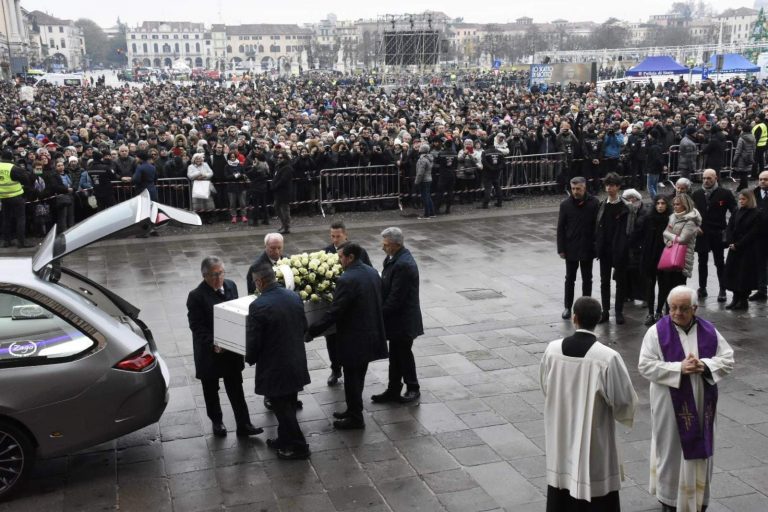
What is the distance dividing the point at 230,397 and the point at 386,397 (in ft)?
4.61

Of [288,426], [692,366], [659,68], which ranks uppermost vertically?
[659,68]

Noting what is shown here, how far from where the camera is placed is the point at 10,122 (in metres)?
26.0

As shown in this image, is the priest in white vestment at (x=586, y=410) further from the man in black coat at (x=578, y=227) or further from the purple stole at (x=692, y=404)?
the man in black coat at (x=578, y=227)

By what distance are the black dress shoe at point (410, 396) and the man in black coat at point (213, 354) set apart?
4.26 ft

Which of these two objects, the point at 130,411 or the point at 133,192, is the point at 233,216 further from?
the point at 130,411

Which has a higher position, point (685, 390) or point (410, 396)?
point (685, 390)

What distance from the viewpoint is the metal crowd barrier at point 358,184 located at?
52.3 feet

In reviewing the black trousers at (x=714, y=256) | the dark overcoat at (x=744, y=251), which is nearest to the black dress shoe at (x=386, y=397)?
the dark overcoat at (x=744, y=251)

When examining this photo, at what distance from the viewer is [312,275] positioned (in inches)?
243

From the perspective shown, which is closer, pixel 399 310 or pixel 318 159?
pixel 399 310

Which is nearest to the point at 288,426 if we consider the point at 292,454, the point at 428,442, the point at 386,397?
the point at 292,454

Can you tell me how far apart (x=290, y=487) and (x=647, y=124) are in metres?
17.1

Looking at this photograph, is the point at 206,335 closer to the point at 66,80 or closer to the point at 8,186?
the point at 8,186

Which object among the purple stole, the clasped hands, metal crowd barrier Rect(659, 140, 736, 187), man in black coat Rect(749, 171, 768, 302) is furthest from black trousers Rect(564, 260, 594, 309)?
metal crowd barrier Rect(659, 140, 736, 187)
